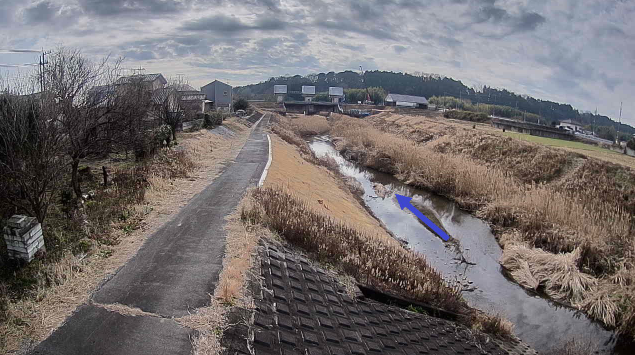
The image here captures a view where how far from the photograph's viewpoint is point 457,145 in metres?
35.3

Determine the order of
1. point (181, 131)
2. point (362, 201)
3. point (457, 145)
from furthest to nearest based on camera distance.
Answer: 1. point (457, 145)
2. point (181, 131)
3. point (362, 201)

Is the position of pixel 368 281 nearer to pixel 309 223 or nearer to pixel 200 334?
pixel 309 223

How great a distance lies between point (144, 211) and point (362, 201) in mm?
14347

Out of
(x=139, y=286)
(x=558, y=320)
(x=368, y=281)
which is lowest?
(x=558, y=320)

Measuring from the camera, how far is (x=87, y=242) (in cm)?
945

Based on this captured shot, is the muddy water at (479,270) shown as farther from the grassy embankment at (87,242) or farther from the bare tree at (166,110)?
the bare tree at (166,110)

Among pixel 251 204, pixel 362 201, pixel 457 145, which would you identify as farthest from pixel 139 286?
pixel 457 145

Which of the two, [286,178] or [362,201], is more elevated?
[286,178]

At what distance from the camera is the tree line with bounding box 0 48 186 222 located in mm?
9359

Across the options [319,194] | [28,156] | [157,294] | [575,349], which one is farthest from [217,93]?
[575,349]

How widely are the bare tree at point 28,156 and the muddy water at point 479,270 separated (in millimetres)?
12124

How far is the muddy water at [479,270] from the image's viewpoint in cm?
1176

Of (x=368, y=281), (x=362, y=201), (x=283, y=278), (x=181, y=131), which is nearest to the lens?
(x=283, y=278)
